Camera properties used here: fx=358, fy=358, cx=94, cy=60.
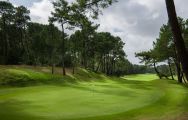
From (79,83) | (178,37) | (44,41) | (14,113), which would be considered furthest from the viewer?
(44,41)

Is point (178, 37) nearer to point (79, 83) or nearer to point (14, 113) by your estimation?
point (14, 113)

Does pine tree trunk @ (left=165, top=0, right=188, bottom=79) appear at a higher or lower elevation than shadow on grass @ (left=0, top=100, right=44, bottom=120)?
higher

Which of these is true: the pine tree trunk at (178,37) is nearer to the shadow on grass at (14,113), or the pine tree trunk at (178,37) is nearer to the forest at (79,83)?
the forest at (79,83)

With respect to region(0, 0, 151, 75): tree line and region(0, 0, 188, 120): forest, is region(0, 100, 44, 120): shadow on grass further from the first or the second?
region(0, 0, 151, 75): tree line

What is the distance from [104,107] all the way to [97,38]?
107m

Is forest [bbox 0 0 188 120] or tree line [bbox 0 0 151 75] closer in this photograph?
forest [bbox 0 0 188 120]

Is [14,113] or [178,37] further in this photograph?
[14,113]

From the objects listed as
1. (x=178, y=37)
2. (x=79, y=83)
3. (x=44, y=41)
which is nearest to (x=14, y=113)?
(x=178, y=37)

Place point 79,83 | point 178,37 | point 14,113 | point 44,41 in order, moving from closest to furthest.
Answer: point 178,37 < point 14,113 < point 79,83 < point 44,41

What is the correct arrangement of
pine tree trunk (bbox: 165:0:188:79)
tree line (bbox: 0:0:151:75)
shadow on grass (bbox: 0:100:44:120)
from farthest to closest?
tree line (bbox: 0:0:151:75) < shadow on grass (bbox: 0:100:44:120) < pine tree trunk (bbox: 165:0:188:79)

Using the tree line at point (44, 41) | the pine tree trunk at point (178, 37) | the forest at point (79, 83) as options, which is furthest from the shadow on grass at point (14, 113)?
the tree line at point (44, 41)

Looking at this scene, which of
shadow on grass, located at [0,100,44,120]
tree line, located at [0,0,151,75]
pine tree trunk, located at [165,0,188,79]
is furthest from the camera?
tree line, located at [0,0,151,75]

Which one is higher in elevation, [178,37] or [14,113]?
[178,37]

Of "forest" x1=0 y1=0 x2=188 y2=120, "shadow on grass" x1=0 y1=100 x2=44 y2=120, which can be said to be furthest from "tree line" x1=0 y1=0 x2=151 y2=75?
"shadow on grass" x1=0 y1=100 x2=44 y2=120
